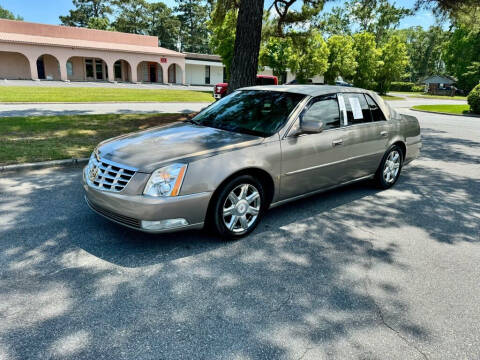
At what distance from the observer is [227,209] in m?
3.83

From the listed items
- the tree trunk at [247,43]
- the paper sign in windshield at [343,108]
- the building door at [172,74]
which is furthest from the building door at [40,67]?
the paper sign in windshield at [343,108]

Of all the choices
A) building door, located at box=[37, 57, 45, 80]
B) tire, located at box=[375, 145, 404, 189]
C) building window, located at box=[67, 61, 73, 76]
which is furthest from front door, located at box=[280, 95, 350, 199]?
building door, located at box=[37, 57, 45, 80]

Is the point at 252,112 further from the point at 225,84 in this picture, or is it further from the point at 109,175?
the point at 225,84

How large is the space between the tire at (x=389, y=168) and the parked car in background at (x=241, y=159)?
38 millimetres

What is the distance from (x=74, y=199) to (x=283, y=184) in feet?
9.54

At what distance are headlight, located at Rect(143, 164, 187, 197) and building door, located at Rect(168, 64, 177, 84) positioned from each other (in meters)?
46.0

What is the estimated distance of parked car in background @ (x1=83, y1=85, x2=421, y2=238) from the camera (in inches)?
137

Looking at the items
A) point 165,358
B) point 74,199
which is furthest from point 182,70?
point 165,358

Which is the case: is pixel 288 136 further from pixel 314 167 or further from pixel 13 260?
pixel 13 260

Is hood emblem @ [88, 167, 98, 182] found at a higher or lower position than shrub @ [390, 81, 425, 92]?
lower

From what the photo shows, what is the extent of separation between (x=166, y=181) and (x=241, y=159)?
82 cm

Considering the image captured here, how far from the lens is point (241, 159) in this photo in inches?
149

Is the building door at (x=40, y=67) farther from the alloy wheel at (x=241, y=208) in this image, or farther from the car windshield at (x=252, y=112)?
the alloy wheel at (x=241, y=208)

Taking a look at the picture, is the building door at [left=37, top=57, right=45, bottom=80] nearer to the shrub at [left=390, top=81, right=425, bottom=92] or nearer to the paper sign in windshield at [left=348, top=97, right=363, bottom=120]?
the paper sign in windshield at [left=348, top=97, right=363, bottom=120]
